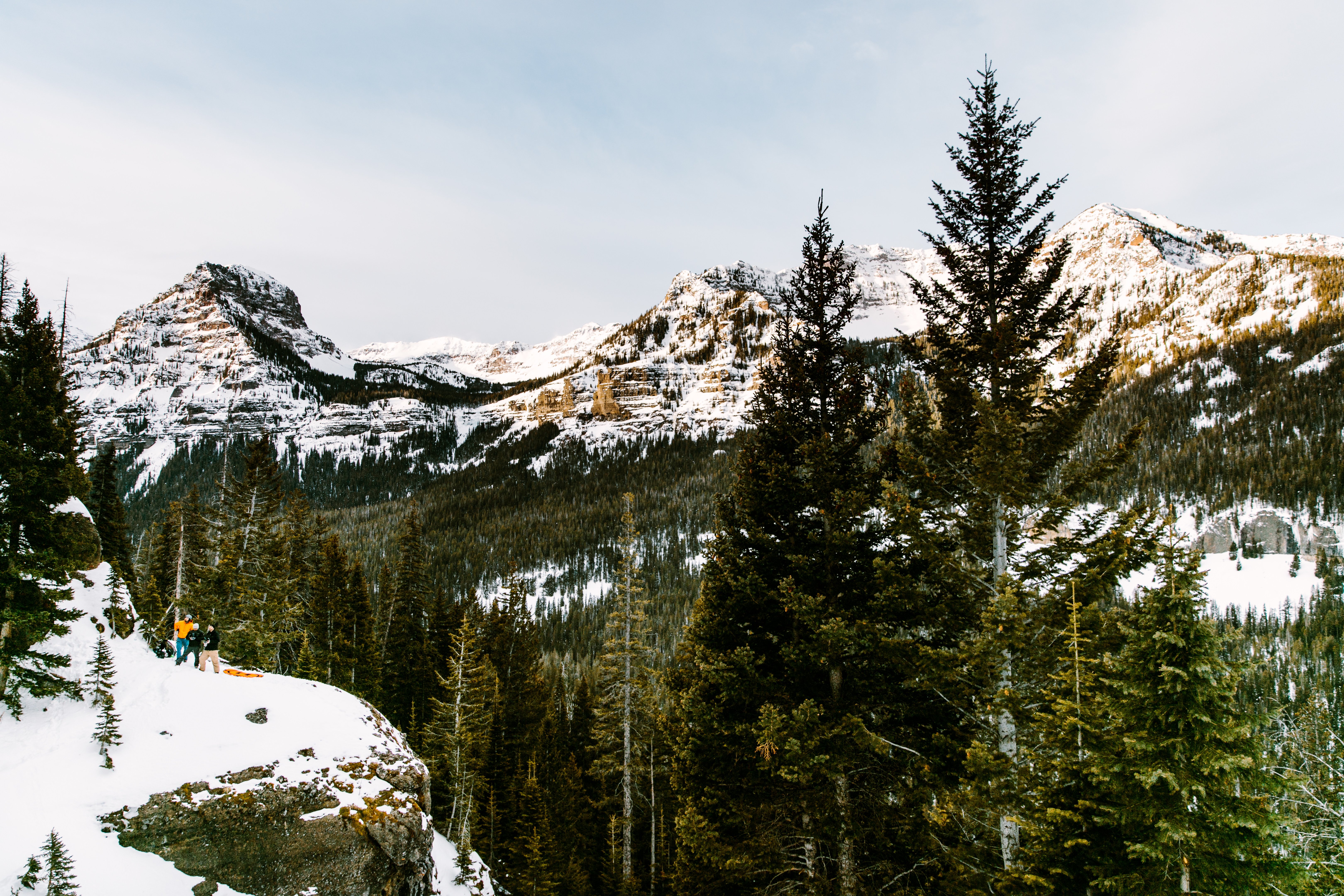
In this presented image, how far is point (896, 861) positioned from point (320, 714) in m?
15.5

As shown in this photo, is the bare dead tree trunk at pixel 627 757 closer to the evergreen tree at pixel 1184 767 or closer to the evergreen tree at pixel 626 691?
the evergreen tree at pixel 626 691

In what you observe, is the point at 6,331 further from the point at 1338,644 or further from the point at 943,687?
the point at 1338,644

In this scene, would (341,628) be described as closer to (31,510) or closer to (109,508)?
(109,508)

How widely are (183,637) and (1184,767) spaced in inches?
946

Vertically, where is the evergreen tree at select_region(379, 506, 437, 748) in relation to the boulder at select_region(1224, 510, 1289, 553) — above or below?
above

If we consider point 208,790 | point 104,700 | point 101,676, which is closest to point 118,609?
point 101,676

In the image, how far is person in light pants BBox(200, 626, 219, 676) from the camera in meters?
18.5

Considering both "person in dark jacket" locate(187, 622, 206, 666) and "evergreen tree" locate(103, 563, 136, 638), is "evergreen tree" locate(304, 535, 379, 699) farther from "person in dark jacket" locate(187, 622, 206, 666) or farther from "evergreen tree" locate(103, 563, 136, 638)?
"person in dark jacket" locate(187, 622, 206, 666)

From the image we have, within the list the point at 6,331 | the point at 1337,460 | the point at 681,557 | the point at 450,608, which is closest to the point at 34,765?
the point at 6,331

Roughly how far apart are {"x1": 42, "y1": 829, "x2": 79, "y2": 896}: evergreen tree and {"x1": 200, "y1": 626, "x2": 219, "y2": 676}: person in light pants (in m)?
6.26

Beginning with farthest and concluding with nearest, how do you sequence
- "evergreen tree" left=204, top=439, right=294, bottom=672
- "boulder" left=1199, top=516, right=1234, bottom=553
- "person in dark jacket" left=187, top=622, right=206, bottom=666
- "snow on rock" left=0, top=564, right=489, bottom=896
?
"boulder" left=1199, top=516, right=1234, bottom=553 < "evergreen tree" left=204, top=439, right=294, bottom=672 < "person in dark jacket" left=187, top=622, right=206, bottom=666 < "snow on rock" left=0, top=564, right=489, bottom=896

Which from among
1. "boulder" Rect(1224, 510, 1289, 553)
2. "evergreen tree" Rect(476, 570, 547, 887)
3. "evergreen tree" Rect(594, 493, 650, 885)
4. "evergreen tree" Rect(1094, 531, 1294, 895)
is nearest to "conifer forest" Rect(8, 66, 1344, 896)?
"evergreen tree" Rect(1094, 531, 1294, 895)

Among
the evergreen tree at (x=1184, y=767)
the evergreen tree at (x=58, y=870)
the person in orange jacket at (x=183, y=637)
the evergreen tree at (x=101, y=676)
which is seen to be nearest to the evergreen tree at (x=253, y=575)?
the person in orange jacket at (x=183, y=637)

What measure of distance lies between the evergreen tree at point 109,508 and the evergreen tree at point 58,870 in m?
32.8
